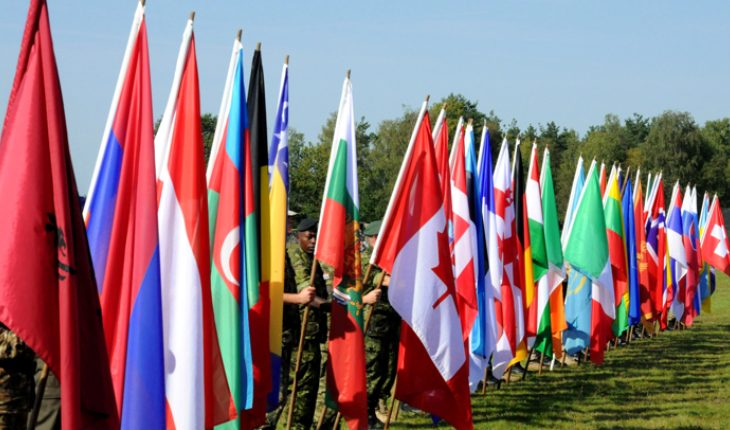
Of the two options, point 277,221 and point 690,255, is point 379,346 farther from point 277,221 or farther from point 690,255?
point 690,255

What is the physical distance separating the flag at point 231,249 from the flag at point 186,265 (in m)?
0.36

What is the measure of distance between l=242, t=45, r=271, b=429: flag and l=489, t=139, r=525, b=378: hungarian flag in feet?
16.4

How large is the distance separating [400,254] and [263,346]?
1538 mm

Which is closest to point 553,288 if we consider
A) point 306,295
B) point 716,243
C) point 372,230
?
point 372,230

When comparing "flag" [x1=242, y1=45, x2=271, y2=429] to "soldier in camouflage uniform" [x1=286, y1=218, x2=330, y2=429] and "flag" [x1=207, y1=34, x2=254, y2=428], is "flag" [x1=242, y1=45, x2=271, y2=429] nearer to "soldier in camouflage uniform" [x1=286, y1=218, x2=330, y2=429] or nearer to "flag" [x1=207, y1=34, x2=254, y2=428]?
"flag" [x1=207, y1=34, x2=254, y2=428]

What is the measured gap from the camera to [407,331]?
9.64 meters

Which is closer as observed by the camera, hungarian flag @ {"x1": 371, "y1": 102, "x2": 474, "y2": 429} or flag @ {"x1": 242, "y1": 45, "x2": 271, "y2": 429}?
flag @ {"x1": 242, "y1": 45, "x2": 271, "y2": 429}

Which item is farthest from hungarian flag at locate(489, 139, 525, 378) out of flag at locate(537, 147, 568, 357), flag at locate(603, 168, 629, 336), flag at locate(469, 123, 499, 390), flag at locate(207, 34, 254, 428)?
flag at locate(207, 34, 254, 428)

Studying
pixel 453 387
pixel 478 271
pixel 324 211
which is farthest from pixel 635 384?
pixel 324 211

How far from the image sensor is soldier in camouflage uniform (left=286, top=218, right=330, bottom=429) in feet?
30.4

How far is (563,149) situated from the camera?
112062 millimetres

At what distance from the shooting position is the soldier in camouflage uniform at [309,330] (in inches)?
365

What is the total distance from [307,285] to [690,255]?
17.5 m

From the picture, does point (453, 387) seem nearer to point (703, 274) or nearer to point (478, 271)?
point (478, 271)
